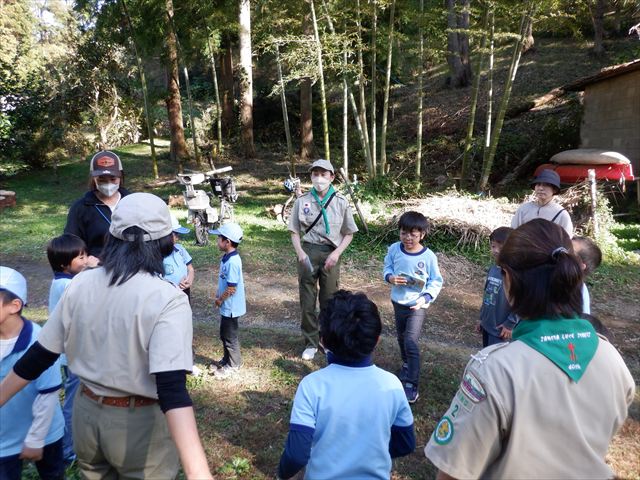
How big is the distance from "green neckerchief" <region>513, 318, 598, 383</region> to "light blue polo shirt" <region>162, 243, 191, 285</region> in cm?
269

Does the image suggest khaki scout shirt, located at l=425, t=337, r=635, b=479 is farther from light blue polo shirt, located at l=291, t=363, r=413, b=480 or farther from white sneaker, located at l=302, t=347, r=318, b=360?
white sneaker, located at l=302, t=347, r=318, b=360

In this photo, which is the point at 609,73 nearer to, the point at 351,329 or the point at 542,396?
the point at 351,329

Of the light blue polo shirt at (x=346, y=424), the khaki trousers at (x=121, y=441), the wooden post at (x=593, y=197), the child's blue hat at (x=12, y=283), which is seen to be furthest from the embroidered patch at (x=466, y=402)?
the wooden post at (x=593, y=197)

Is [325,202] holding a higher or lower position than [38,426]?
higher

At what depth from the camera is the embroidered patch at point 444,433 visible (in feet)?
3.95

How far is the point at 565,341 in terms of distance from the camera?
1180mm

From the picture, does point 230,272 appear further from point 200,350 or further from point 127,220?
point 127,220

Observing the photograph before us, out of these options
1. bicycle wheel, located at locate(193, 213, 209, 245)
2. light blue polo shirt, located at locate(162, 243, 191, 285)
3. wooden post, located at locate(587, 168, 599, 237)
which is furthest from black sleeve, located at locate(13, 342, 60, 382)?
wooden post, located at locate(587, 168, 599, 237)

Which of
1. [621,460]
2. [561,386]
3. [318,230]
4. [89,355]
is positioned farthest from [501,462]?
[318,230]

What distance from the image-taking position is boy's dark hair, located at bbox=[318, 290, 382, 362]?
1694 mm

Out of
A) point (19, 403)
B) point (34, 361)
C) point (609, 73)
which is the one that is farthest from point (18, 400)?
point (609, 73)

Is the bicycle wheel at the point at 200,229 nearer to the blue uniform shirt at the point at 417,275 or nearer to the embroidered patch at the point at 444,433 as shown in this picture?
the blue uniform shirt at the point at 417,275

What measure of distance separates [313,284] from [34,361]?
Result: 266cm

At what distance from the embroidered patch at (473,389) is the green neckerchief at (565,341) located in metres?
0.17
